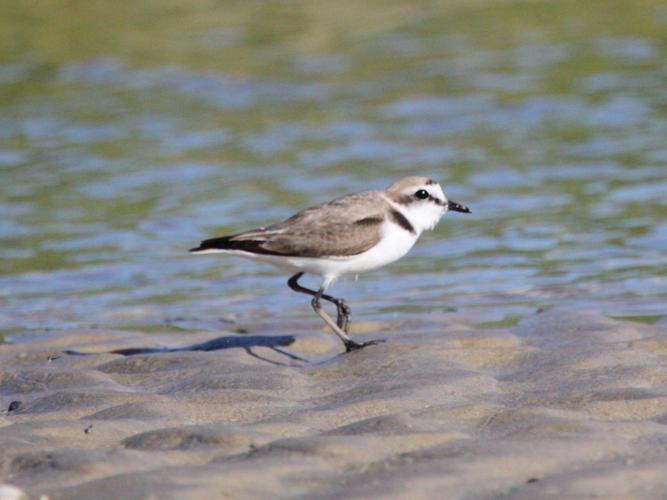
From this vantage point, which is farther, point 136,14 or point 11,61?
point 136,14

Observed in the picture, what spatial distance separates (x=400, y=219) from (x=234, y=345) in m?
1.41

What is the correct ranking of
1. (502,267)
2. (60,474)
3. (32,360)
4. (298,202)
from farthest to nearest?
(298,202) < (502,267) < (32,360) < (60,474)

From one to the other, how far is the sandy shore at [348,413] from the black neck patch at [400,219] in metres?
0.72

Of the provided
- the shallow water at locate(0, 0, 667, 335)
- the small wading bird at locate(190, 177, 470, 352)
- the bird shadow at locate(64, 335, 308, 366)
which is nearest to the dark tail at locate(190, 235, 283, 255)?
the small wading bird at locate(190, 177, 470, 352)

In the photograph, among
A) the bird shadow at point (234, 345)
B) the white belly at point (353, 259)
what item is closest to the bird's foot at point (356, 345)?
the bird shadow at point (234, 345)

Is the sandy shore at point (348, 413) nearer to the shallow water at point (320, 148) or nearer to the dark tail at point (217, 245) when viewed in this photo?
the dark tail at point (217, 245)

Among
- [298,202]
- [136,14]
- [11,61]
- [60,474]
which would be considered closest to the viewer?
[60,474]

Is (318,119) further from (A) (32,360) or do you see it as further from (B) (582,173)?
(A) (32,360)

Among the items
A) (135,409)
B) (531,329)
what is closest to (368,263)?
(531,329)

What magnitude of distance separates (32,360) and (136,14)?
17914mm

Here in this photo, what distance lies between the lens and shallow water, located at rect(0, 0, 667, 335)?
36.6ft

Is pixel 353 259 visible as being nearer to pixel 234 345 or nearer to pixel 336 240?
pixel 336 240

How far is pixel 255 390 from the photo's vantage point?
7164mm

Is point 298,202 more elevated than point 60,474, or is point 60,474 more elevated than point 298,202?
point 60,474
